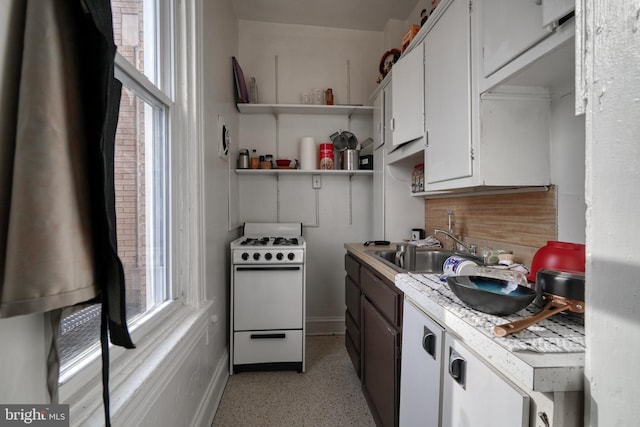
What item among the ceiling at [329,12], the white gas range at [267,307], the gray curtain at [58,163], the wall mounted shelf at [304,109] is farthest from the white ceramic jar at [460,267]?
the ceiling at [329,12]

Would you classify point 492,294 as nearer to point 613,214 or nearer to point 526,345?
point 526,345

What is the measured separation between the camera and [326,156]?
2564 millimetres

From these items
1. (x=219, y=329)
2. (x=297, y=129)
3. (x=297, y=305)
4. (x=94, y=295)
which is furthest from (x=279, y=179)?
(x=94, y=295)

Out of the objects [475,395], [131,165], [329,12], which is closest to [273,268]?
[131,165]

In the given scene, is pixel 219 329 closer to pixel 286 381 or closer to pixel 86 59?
pixel 286 381

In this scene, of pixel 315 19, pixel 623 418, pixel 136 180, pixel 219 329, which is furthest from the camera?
pixel 315 19

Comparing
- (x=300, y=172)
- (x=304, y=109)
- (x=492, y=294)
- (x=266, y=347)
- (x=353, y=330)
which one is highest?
(x=304, y=109)

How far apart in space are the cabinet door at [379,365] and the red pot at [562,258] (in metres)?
0.63

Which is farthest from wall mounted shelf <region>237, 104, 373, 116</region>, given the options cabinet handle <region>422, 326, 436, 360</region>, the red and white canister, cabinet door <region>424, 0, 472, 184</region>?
cabinet handle <region>422, 326, 436, 360</region>

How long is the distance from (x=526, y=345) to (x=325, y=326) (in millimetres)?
2338

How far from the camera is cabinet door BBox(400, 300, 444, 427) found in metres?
0.88

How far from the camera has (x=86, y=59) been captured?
0.54 metres

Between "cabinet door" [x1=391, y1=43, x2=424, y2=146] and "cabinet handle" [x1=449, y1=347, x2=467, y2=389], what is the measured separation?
4.16ft

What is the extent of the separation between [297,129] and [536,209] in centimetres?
207
